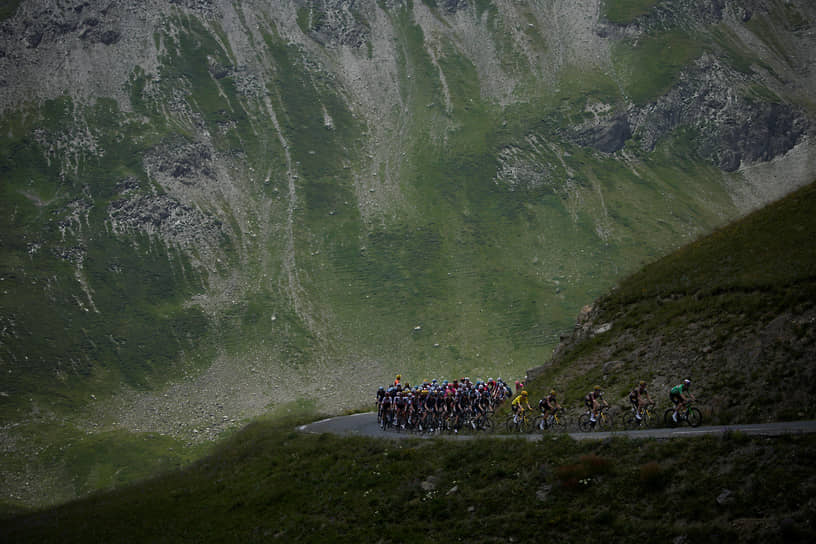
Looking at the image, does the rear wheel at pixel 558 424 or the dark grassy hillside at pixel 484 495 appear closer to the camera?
the dark grassy hillside at pixel 484 495

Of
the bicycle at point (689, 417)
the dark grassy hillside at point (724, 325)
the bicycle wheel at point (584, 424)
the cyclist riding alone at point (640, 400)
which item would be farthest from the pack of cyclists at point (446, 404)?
the bicycle at point (689, 417)

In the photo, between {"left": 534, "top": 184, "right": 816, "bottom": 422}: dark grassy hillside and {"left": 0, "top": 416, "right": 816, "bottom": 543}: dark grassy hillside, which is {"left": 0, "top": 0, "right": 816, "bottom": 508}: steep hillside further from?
{"left": 534, "top": 184, "right": 816, "bottom": 422}: dark grassy hillside

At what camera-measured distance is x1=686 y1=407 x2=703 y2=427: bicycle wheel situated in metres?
26.6

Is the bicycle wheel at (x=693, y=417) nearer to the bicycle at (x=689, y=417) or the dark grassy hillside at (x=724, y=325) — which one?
the bicycle at (x=689, y=417)

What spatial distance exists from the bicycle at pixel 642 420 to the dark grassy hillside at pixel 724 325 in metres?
2.46

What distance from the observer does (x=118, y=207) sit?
158 meters

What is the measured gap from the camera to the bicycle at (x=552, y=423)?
110 ft

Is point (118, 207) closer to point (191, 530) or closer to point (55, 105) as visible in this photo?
point (55, 105)

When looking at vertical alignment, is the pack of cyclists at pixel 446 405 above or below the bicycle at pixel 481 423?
above

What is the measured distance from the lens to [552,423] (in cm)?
3422

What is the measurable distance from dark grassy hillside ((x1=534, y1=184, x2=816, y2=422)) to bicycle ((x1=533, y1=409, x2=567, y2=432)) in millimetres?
3337

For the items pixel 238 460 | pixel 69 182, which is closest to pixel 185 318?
pixel 69 182

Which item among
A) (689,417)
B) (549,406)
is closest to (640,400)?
(689,417)

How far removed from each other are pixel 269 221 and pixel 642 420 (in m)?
148
